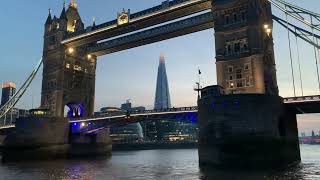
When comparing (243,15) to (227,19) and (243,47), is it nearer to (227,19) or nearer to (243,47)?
(227,19)

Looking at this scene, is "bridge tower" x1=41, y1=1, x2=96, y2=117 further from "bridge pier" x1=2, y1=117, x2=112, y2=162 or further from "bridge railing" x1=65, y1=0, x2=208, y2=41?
"bridge railing" x1=65, y1=0, x2=208, y2=41

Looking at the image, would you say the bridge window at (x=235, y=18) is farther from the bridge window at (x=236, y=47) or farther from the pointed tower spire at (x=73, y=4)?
the pointed tower spire at (x=73, y=4)

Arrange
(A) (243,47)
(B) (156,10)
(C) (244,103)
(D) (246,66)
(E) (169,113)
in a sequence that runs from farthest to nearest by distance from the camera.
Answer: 1. (B) (156,10)
2. (E) (169,113)
3. (A) (243,47)
4. (D) (246,66)
5. (C) (244,103)

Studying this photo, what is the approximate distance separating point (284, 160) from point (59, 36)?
72398 mm

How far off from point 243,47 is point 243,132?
20.2m

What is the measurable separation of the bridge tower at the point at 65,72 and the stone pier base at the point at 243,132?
55.8 meters

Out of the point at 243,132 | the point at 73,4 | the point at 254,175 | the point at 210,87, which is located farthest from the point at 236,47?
the point at 73,4

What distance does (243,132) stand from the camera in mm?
47188

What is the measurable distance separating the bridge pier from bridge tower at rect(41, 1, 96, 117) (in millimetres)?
8415

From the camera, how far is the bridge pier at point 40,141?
78.4 metres

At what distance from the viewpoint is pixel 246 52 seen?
60531mm

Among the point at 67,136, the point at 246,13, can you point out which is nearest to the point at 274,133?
the point at 246,13

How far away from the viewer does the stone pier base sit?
4675cm

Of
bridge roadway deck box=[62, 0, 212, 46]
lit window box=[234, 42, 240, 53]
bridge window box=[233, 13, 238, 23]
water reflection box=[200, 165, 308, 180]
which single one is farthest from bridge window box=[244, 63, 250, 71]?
water reflection box=[200, 165, 308, 180]
